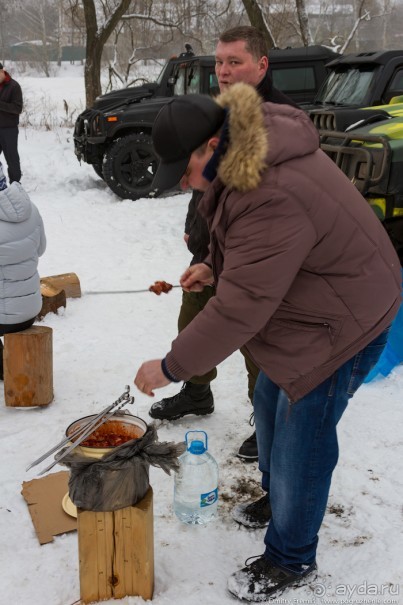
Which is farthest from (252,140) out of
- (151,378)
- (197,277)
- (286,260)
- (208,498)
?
(208,498)

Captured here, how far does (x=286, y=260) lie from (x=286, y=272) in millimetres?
38

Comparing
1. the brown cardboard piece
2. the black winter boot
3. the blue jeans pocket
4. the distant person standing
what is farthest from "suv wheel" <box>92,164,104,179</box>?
the blue jeans pocket

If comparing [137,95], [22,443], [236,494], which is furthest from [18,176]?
[236,494]

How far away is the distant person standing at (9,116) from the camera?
30.5 ft

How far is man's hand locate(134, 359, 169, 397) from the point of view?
1.95 meters

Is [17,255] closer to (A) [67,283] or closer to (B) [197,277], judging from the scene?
(B) [197,277]

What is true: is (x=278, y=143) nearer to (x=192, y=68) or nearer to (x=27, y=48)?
(x=192, y=68)

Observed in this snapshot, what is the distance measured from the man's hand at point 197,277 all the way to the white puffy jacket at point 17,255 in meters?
1.42

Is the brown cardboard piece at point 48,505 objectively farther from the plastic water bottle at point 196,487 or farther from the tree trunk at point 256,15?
the tree trunk at point 256,15

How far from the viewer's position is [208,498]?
2740 mm

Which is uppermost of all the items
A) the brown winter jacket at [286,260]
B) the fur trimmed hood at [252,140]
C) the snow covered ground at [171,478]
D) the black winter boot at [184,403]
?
the fur trimmed hood at [252,140]

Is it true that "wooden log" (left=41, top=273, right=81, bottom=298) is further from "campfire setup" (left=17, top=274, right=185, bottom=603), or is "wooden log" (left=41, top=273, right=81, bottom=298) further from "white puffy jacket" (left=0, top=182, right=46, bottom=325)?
"campfire setup" (left=17, top=274, right=185, bottom=603)

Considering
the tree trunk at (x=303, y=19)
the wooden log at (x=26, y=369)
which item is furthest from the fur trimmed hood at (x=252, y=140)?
the tree trunk at (x=303, y=19)

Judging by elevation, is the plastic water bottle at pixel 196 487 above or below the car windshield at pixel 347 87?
below
